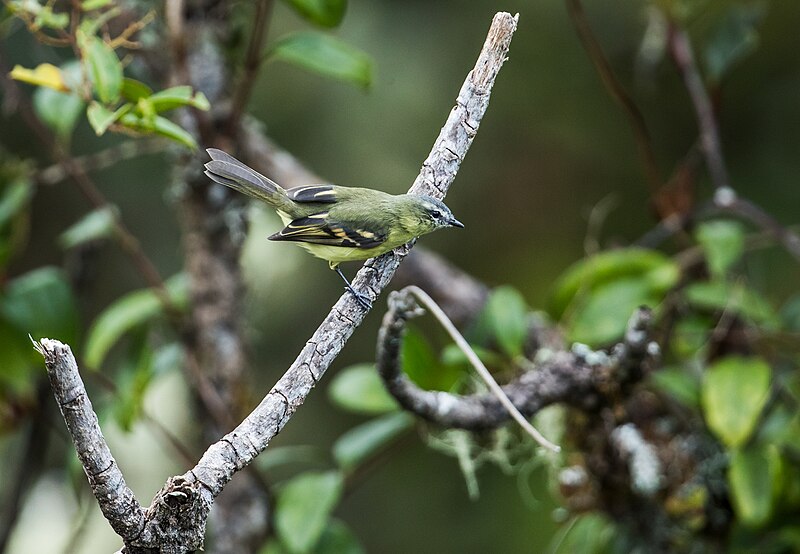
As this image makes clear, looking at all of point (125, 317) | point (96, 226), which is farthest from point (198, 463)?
point (96, 226)

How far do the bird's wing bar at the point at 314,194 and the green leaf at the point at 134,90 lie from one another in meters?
0.36

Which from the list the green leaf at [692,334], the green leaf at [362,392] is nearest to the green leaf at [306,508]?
the green leaf at [362,392]

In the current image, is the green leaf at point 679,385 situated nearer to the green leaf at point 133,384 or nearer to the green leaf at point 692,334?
the green leaf at point 692,334

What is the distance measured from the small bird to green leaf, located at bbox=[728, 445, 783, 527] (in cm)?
107

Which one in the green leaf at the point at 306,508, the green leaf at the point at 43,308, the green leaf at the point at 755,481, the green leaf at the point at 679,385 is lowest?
the green leaf at the point at 306,508

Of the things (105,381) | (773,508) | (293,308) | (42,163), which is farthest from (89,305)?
(773,508)

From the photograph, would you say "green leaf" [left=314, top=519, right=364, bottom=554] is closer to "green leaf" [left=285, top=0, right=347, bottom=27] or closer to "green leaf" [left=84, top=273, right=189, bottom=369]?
"green leaf" [left=84, top=273, right=189, bottom=369]

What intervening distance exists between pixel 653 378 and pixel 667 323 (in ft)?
1.02

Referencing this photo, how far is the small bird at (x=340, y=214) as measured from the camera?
5.43 feet

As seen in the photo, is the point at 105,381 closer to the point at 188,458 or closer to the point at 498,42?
the point at 188,458

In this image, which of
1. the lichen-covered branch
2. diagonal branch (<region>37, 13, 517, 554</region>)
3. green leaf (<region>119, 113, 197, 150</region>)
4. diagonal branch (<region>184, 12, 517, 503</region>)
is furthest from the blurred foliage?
diagonal branch (<region>37, 13, 517, 554</region>)

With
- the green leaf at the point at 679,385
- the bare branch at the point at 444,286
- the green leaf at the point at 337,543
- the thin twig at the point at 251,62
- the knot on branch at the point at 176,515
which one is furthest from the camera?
the bare branch at the point at 444,286

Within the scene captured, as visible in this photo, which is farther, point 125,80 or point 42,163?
point 42,163

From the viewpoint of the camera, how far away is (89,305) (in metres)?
3.96
